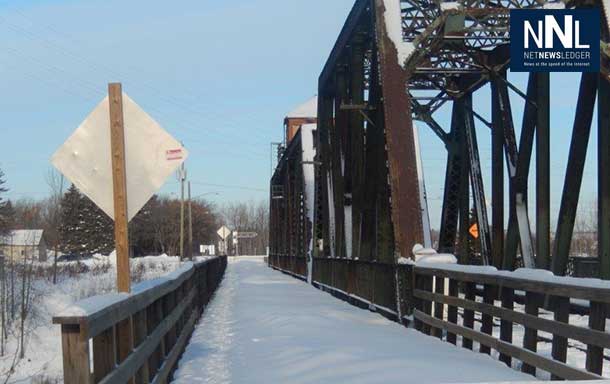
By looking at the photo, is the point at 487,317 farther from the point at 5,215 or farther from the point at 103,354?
the point at 5,215

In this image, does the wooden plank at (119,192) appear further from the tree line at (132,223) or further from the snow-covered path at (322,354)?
the tree line at (132,223)

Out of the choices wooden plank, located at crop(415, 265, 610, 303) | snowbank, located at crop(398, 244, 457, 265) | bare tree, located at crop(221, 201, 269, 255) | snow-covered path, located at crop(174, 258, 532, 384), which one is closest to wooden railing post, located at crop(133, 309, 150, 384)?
snow-covered path, located at crop(174, 258, 532, 384)

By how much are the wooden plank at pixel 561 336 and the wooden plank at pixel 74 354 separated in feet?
15.8

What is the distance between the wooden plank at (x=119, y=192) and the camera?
21.0 ft

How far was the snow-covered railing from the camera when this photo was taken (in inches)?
257

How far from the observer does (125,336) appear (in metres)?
5.38

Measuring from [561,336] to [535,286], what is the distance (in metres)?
0.65

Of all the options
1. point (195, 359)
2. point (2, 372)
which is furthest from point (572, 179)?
point (2, 372)

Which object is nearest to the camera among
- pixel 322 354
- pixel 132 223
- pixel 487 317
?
pixel 322 354

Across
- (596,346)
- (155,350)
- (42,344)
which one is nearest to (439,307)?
(596,346)

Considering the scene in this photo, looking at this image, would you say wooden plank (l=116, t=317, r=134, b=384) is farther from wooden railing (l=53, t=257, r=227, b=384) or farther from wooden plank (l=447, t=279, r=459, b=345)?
wooden plank (l=447, t=279, r=459, b=345)

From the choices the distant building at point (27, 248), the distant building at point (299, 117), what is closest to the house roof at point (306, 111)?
the distant building at point (299, 117)

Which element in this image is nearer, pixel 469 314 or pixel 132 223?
pixel 469 314

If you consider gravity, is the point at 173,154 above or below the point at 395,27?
below
